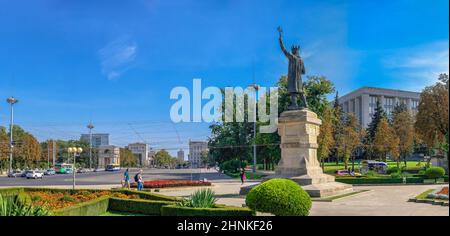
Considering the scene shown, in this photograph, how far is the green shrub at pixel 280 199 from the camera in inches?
448

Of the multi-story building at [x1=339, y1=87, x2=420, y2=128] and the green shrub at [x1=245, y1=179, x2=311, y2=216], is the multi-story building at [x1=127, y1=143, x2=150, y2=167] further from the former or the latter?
the green shrub at [x1=245, y1=179, x2=311, y2=216]

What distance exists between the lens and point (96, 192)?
18.1 meters

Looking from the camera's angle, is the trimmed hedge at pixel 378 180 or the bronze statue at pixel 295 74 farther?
the trimmed hedge at pixel 378 180

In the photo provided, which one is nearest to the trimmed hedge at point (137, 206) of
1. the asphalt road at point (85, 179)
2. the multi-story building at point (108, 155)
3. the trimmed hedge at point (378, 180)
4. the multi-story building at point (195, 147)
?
the trimmed hedge at point (378, 180)

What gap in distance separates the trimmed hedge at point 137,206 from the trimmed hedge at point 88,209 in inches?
12.8

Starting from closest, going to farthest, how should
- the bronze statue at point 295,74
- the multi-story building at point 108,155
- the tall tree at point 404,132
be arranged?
1. the bronze statue at point 295,74
2. the tall tree at point 404,132
3. the multi-story building at point 108,155

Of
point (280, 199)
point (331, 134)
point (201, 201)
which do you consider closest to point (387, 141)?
point (331, 134)

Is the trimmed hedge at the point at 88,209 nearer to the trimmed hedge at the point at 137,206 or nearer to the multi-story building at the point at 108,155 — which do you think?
the trimmed hedge at the point at 137,206

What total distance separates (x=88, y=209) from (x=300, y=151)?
1090 centimetres

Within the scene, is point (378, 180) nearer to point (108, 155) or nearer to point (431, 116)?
point (431, 116)

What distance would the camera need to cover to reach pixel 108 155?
138625 mm
